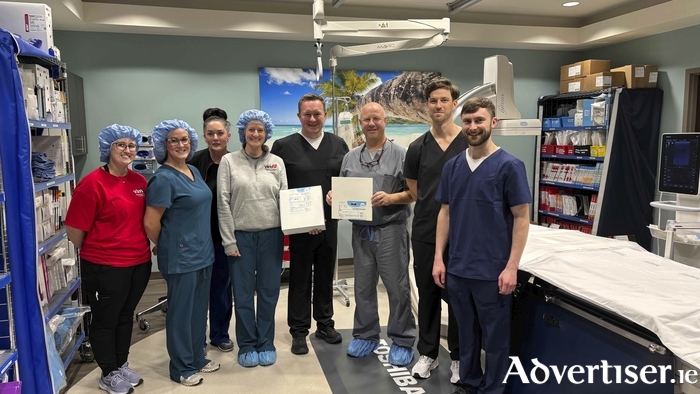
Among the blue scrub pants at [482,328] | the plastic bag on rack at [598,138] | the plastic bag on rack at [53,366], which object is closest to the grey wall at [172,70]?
the plastic bag on rack at [598,138]

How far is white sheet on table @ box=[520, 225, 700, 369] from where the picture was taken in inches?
67.9

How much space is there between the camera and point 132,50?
16.7ft

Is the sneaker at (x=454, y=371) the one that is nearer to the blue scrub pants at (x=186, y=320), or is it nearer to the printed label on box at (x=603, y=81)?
the blue scrub pants at (x=186, y=320)

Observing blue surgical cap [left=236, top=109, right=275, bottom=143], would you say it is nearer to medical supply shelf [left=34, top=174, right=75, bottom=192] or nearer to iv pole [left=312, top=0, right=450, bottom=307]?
iv pole [left=312, top=0, right=450, bottom=307]

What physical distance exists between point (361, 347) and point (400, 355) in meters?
0.29

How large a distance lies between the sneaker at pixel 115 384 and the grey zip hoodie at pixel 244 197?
936mm

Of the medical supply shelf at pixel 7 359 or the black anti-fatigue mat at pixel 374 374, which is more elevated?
the medical supply shelf at pixel 7 359

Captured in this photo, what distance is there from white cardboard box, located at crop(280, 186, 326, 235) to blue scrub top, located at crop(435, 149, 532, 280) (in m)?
0.95

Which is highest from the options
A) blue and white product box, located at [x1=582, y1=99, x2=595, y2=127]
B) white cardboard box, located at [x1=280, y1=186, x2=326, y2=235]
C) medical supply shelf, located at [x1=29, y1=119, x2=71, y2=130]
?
blue and white product box, located at [x1=582, y1=99, x2=595, y2=127]

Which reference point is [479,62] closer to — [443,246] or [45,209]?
[443,246]

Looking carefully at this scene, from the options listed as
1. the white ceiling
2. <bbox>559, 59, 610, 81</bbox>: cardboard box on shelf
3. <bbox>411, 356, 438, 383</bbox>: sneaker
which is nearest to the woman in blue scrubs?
<bbox>411, 356, 438, 383</bbox>: sneaker

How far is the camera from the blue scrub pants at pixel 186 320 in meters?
2.79

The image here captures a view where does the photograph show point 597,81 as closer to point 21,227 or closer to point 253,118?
point 253,118

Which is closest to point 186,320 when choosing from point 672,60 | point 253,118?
point 253,118
